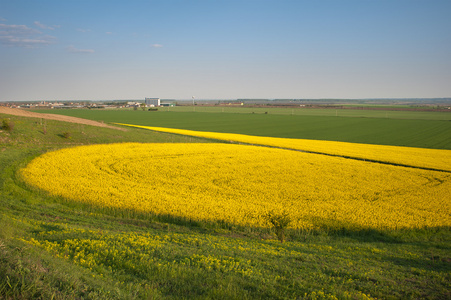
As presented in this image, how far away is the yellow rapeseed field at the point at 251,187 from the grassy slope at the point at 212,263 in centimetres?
141

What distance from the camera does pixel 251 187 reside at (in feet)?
67.6

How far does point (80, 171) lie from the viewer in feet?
78.0

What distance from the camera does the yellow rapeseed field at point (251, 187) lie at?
1538 cm

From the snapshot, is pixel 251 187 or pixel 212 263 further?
pixel 251 187

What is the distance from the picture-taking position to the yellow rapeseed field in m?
15.4

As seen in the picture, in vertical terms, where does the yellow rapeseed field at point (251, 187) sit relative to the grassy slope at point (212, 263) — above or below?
below

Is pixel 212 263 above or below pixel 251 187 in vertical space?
above

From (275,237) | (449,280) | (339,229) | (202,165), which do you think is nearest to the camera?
(449,280)

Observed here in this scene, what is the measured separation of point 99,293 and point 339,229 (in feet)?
36.5

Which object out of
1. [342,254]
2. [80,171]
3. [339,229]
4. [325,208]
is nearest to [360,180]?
[325,208]

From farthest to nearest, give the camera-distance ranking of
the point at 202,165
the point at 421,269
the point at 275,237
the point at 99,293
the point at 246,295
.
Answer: the point at 202,165 < the point at 275,237 < the point at 421,269 < the point at 246,295 < the point at 99,293

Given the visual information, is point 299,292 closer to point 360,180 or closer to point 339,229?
point 339,229

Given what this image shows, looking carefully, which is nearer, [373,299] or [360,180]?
[373,299]

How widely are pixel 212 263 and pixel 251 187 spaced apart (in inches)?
497
